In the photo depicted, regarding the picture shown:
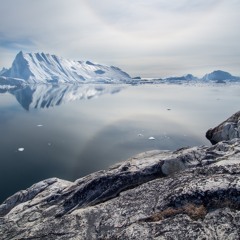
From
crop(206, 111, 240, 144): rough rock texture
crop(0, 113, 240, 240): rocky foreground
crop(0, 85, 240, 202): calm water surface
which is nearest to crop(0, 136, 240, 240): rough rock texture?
crop(0, 113, 240, 240): rocky foreground

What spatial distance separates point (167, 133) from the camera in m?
71.1

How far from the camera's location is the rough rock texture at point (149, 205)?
11367mm

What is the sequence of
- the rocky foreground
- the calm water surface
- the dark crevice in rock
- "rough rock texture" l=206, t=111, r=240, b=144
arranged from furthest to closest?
the calm water surface → "rough rock texture" l=206, t=111, r=240, b=144 → the dark crevice in rock → the rocky foreground

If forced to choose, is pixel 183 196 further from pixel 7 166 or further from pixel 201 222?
pixel 7 166

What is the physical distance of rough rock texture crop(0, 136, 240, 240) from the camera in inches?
448

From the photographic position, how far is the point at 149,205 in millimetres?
13281

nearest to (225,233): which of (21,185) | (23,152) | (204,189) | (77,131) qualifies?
(204,189)

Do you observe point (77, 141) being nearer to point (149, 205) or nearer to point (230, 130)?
point (230, 130)

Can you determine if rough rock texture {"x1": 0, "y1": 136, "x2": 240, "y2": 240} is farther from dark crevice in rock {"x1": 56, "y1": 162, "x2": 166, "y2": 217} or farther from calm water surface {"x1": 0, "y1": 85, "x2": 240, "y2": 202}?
calm water surface {"x1": 0, "y1": 85, "x2": 240, "y2": 202}

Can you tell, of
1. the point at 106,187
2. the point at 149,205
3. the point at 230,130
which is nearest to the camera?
the point at 149,205

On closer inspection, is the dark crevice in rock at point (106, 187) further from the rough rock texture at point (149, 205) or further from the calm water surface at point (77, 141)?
the calm water surface at point (77, 141)

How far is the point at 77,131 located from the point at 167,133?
23.7 metres

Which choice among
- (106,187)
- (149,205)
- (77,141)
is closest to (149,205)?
(149,205)

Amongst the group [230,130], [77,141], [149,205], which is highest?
[149,205]
